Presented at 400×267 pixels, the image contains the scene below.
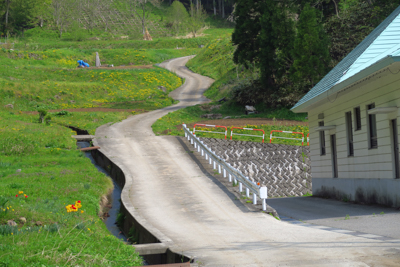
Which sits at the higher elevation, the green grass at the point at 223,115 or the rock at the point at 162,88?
the rock at the point at 162,88

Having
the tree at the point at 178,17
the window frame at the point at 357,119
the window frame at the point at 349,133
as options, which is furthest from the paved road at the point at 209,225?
the tree at the point at 178,17

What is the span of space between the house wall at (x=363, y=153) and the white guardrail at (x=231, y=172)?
11.8 ft

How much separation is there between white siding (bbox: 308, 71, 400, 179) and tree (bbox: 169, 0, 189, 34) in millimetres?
96289

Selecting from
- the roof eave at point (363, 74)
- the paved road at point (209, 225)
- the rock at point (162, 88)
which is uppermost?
the rock at point (162, 88)

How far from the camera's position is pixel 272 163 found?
2525 centimetres

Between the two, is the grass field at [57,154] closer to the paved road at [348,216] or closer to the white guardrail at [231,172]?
the white guardrail at [231,172]

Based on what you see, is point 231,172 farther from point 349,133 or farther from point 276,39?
point 276,39

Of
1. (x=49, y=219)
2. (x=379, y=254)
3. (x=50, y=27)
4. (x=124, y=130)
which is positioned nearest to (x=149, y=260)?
(x=49, y=219)

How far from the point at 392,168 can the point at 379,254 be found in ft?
20.0

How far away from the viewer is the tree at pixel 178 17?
363 feet

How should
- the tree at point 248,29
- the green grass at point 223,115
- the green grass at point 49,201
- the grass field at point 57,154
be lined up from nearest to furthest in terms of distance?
the green grass at point 49,201 < the grass field at point 57,154 < the green grass at point 223,115 < the tree at point 248,29

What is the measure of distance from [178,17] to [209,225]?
105430 millimetres

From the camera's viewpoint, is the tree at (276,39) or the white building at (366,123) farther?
the tree at (276,39)

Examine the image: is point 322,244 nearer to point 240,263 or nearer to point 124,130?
point 240,263
